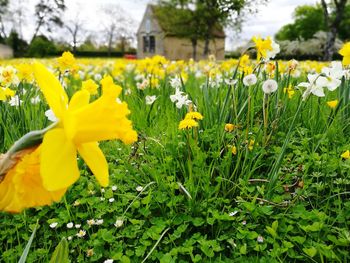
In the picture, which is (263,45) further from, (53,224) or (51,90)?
(51,90)

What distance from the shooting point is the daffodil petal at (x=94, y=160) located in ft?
1.74

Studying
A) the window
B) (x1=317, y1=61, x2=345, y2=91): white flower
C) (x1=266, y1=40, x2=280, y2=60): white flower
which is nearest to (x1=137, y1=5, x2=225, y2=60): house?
the window

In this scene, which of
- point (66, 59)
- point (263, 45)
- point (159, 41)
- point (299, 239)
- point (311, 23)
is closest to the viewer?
point (299, 239)

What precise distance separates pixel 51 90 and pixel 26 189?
0.14 meters

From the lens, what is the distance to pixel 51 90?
1.77 ft

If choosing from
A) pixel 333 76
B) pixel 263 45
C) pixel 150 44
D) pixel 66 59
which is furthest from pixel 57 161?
pixel 150 44

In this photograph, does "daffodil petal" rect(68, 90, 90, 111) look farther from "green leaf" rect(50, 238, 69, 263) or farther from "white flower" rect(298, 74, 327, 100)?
"white flower" rect(298, 74, 327, 100)

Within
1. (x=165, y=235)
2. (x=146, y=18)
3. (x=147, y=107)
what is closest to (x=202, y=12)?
(x=146, y=18)

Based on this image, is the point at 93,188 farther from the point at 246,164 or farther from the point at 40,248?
the point at 246,164

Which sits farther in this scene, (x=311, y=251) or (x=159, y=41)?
(x=159, y=41)

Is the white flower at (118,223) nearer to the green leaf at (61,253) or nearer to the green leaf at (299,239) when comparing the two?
the green leaf at (299,239)

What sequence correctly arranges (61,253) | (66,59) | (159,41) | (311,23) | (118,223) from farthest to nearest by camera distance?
(311,23) → (159,41) → (66,59) → (118,223) → (61,253)

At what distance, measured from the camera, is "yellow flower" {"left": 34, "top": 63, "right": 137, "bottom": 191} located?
494 millimetres

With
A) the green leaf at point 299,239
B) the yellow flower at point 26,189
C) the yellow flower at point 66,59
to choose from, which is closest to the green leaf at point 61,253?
the yellow flower at point 26,189
